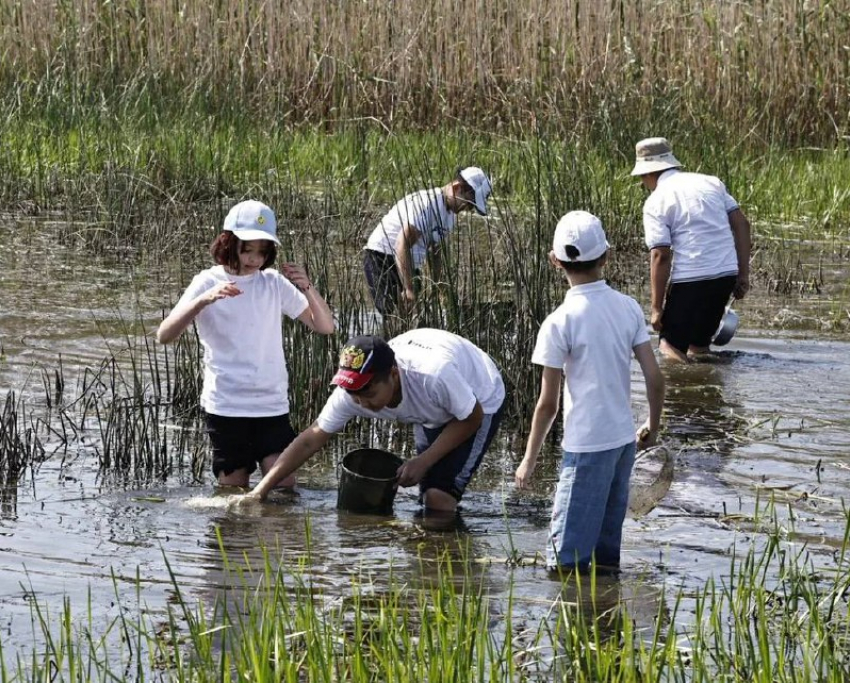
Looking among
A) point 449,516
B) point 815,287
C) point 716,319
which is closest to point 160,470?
point 449,516

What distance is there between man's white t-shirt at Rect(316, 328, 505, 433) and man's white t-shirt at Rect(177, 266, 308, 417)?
42 centimetres

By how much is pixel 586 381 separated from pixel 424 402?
3.07ft

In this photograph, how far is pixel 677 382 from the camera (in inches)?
349

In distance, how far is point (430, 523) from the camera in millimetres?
6098

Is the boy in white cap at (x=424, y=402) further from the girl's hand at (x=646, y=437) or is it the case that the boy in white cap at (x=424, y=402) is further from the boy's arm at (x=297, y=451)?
the girl's hand at (x=646, y=437)

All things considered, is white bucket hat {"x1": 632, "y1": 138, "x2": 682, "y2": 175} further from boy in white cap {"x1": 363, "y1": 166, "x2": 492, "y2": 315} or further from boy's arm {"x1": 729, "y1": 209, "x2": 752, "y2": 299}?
boy in white cap {"x1": 363, "y1": 166, "x2": 492, "y2": 315}

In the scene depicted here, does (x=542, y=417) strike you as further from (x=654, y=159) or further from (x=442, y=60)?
(x=442, y=60)

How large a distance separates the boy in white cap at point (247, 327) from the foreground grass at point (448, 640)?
97 centimetres

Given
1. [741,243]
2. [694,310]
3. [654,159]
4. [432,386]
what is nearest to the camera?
[432,386]

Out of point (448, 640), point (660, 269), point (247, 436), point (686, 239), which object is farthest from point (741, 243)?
point (448, 640)

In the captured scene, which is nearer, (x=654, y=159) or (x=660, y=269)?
(x=660, y=269)

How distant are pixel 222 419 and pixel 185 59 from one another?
10.2m

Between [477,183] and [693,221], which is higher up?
[477,183]

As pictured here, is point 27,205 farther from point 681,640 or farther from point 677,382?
point 681,640
